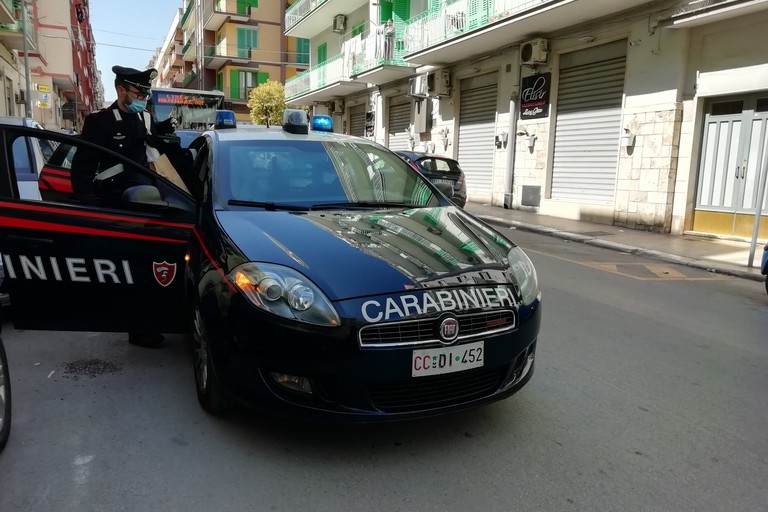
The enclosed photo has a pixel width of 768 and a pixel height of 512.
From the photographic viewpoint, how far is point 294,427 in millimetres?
3088

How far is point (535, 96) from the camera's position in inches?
635

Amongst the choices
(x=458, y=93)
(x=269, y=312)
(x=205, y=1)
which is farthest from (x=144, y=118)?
(x=205, y=1)

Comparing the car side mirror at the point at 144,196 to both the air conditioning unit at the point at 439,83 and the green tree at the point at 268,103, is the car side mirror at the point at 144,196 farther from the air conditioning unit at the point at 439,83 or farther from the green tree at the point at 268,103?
the green tree at the point at 268,103

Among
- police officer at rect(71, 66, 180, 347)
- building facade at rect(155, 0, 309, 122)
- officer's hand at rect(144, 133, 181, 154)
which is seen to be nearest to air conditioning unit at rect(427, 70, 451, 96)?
police officer at rect(71, 66, 180, 347)

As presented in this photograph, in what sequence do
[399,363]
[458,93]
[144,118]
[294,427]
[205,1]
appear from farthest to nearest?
[205,1]
[458,93]
[144,118]
[294,427]
[399,363]

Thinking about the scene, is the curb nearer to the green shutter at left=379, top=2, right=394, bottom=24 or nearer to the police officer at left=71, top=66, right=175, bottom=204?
the police officer at left=71, top=66, right=175, bottom=204

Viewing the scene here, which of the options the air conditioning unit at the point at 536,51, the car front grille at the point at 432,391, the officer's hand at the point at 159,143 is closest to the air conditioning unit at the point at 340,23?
the air conditioning unit at the point at 536,51

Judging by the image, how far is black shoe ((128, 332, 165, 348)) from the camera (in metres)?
4.43

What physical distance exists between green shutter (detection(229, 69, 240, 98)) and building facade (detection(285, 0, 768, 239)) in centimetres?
2948

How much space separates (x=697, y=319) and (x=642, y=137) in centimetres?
808

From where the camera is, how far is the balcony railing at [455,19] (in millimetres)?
15180

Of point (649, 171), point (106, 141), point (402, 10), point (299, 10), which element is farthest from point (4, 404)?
point (299, 10)

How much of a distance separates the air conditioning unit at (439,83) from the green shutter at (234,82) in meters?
33.4

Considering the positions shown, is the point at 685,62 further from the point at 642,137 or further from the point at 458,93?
the point at 458,93
